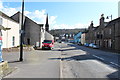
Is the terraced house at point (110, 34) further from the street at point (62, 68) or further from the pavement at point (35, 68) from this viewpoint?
the pavement at point (35, 68)

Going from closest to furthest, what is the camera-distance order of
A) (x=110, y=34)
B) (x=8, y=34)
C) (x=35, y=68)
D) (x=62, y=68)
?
1. (x=35, y=68)
2. (x=62, y=68)
3. (x=8, y=34)
4. (x=110, y=34)

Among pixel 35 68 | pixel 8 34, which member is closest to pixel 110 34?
pixel 8 34

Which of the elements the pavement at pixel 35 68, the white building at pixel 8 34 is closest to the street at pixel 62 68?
the pavement at pixel 35 68

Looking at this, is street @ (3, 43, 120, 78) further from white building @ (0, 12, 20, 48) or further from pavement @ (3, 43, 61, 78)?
white building @ (0, 12, 20, 48)

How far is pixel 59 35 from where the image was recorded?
405 feet

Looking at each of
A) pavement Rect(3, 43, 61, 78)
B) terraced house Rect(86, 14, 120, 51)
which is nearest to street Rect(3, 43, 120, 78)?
pavement Rect(3, 43, 61, 78)

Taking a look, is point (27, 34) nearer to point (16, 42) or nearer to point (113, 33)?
point (16, 42)

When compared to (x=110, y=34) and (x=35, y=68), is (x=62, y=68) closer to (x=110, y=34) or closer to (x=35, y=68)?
(x=35, y=68)

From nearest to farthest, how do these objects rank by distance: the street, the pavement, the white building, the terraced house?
the pavement
the street
the white building
the terraced house

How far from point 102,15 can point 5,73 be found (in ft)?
145

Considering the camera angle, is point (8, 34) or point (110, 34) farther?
point (110, 34)

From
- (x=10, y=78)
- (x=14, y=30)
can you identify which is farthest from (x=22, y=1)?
(x=14, y=30)

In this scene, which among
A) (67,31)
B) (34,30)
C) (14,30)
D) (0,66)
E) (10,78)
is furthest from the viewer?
(67,31)

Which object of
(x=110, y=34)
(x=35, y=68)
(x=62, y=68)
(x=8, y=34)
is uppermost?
(x=110, y=34)
